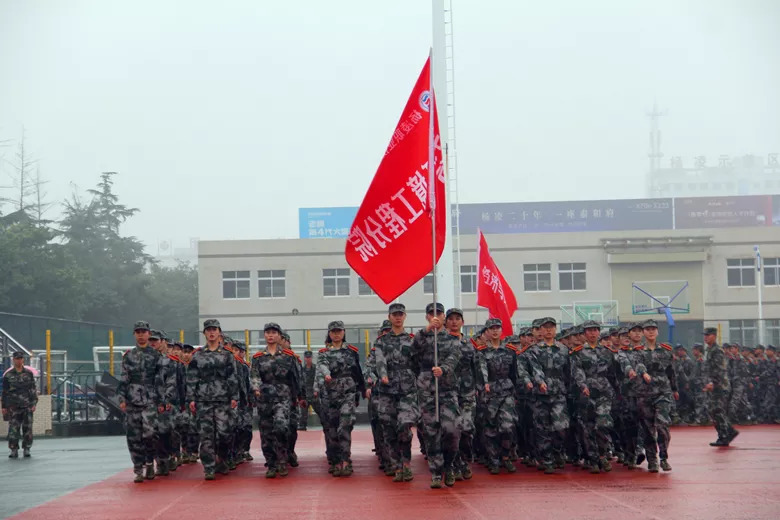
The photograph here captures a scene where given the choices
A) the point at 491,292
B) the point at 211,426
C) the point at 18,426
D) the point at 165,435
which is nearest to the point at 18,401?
the point at 18,426

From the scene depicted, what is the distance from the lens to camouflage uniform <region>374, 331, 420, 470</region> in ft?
41.1

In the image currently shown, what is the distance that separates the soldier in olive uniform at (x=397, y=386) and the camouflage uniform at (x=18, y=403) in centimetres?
895

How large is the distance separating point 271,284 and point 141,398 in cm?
4508

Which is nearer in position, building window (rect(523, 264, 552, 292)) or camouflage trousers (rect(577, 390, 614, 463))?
camouflage trousers (rect(577, 390, 614, 463))

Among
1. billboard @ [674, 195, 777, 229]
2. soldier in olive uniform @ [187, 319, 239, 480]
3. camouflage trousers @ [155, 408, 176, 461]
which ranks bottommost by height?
camouflage trousers @ [155, 408, 176, 461]

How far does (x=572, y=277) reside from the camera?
58250 millimetres

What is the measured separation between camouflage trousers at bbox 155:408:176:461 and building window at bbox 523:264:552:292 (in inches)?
1743

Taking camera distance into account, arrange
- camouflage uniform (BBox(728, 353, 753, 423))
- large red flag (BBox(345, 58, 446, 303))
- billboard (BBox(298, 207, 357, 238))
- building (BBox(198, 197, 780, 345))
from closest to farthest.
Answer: large red flag (BBox(345, 58, 446, 303)), camouflage uniform (BBox(728, 353, 753, 423)), building (BBox(198, 197, 780, 345)), billboard (BBox(298, 207, 357, 238))

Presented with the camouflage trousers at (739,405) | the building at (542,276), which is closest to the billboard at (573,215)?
the building at (542,276)

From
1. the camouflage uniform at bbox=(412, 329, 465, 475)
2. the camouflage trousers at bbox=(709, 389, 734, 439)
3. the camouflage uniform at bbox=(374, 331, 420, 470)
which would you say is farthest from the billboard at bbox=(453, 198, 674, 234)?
the camouflage uniform at bbox=(412, 329, 465, 475)

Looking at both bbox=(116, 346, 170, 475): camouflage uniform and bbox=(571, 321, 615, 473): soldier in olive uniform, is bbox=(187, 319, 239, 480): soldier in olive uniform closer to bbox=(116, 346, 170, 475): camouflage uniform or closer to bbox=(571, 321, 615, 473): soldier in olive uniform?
bbox=(116, 346, 170, 475): camouflage uniform

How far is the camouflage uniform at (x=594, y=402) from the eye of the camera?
13.8 m

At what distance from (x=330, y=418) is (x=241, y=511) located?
11.2 ft

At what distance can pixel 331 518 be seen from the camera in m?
9.84
